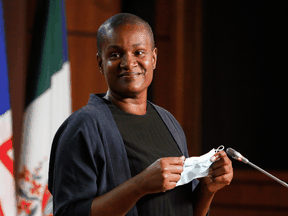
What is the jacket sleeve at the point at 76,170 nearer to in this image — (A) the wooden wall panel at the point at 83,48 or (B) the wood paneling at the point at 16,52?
(B) the wood paneling at the point at 16,52

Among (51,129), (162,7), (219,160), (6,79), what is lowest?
(51,129)

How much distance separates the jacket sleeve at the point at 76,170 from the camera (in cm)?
77

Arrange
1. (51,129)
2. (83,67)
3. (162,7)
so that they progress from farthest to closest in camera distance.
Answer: (162,7)
(83,67)
(51,129)

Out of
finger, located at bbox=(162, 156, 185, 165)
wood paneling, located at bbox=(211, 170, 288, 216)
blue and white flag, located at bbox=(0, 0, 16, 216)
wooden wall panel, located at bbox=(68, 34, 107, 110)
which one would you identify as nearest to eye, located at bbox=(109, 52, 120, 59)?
finger, located at bbox=(162, 156, 185, 165)

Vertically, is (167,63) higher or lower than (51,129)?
higher

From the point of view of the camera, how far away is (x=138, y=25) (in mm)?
916

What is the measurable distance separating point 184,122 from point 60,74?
117cm

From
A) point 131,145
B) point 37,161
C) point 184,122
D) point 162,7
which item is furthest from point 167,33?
point 131,145

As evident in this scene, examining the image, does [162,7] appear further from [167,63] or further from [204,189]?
[204,189]

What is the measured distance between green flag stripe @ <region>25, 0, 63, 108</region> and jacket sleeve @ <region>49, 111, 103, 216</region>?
1.14 metres

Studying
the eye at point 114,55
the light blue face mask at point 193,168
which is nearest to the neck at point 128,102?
the eye at point 114,55

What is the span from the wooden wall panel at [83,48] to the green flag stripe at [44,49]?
41 cm

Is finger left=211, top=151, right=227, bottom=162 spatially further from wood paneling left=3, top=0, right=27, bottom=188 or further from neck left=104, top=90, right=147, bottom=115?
wood paneling left=3, top=0, right=27, bottom=188

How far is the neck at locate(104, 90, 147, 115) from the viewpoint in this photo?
38.0 inches
